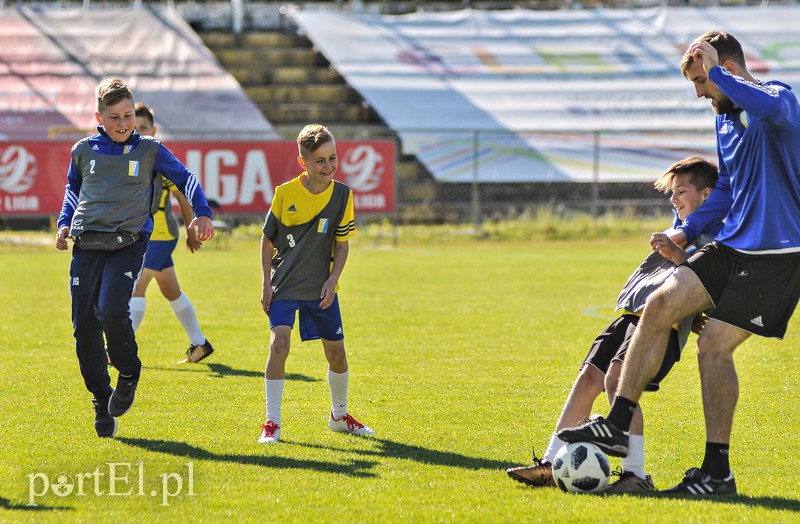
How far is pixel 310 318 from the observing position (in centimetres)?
643

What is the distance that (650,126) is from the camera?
29.6 meters

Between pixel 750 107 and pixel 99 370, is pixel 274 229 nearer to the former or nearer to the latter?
pixel 99 370

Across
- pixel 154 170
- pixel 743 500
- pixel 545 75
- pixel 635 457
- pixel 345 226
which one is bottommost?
pixel 743 500

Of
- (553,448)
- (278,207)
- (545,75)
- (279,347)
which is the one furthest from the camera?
(545,75)

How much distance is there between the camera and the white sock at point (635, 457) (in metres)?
5.16

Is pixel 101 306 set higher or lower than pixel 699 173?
lower

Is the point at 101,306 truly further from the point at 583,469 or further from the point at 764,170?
the point at 764,170

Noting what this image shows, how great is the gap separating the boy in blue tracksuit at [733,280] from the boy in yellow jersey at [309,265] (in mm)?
1852

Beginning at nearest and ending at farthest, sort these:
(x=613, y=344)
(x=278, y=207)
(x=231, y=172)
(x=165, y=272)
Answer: (x=613, y=344), (x=278, y=207), (x=165, y=272), (x=231, y=172)

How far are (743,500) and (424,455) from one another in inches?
64.5

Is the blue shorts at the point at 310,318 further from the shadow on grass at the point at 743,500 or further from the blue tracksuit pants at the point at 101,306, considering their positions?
the shadow on grass at the point at 743,500

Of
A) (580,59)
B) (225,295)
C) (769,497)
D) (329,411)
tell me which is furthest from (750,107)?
(580,59)

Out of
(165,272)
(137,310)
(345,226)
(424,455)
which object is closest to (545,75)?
(165,272)

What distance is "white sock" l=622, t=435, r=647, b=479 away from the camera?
516 cm
